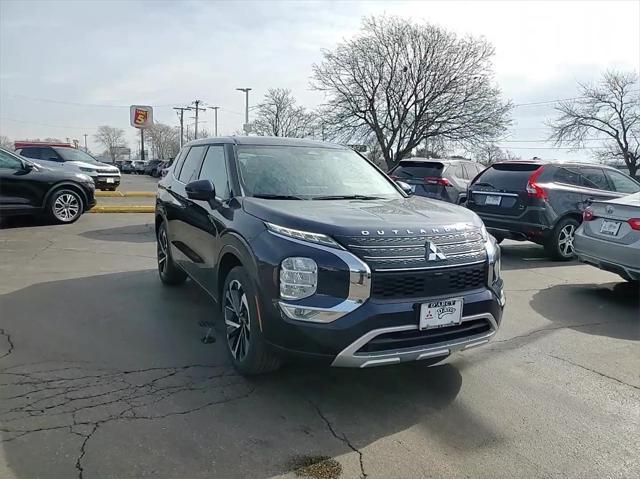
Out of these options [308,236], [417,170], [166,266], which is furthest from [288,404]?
[417,170]

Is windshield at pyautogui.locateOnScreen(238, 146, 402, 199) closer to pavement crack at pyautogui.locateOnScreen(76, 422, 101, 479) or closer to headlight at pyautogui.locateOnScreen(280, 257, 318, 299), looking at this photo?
headlight at pyautogui.locateOnScreen(280, 257, 318, 299)

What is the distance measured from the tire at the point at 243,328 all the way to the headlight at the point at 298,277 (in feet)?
0.99

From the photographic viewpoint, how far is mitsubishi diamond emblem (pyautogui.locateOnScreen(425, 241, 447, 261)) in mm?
3032

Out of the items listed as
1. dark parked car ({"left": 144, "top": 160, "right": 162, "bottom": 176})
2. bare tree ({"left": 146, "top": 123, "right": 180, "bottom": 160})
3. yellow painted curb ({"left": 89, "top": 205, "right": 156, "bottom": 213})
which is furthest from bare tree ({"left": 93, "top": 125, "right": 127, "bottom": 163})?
yellow painted curb ({"left": 89, "top": 205, "right": 156, "bottom": 213})

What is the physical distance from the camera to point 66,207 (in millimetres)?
9867

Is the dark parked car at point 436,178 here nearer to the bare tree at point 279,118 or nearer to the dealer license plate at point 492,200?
the dealer license plate at point 492,200

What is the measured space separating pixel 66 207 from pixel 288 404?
853cm

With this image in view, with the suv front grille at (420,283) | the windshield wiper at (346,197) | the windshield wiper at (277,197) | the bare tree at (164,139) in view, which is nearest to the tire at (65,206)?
the windshield wiper at (277,197)

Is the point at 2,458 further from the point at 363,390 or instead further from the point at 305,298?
the point at 363,390

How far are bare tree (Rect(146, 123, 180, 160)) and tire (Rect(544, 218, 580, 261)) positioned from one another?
290ft

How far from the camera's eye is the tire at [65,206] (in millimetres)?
9609

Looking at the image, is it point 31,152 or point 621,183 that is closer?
point 621,183

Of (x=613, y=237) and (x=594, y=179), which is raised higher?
(x=594, y=179)

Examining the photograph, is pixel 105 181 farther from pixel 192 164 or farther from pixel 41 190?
pixel 192 164
